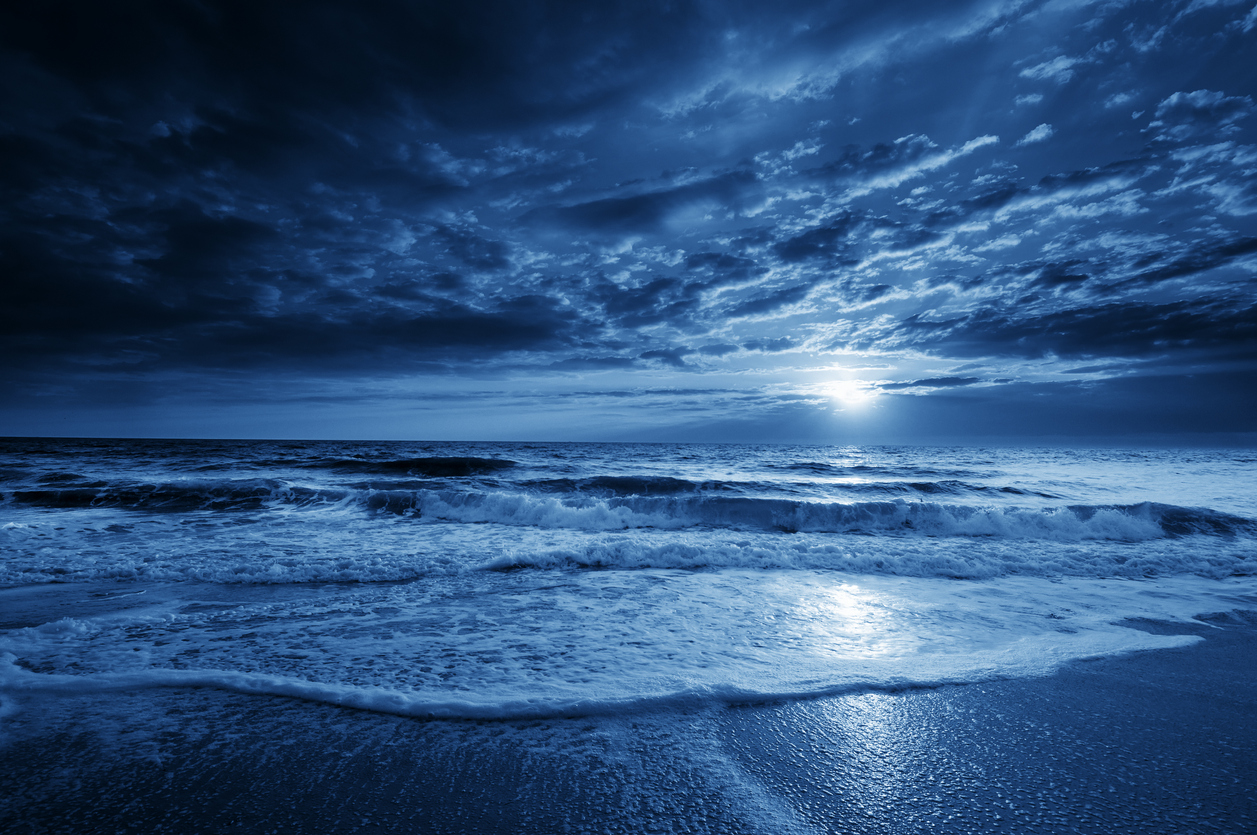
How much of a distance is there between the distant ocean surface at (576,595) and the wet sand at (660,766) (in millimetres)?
283

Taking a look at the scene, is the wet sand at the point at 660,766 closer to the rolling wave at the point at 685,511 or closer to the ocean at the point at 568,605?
the ocean at the point at 568,605

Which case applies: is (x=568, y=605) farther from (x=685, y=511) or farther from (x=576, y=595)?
(x=685, y=511)

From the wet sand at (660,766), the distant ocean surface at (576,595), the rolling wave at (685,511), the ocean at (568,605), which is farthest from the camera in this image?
the rolling wave at (685,511)

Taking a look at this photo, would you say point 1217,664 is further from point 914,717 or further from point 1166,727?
point 914,717

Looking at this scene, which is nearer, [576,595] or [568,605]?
[568,605]

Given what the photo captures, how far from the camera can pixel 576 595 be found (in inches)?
246

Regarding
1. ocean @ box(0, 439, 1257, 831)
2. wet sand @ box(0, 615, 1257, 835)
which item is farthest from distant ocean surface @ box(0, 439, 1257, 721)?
wet sand @ box(0, 615, 1257, 835)

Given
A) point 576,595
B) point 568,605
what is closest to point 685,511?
point 576,595

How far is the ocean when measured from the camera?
11.5 feet

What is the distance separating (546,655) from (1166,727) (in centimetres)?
406

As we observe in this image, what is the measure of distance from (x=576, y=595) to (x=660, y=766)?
3.66 metres

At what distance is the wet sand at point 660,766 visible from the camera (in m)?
2.26

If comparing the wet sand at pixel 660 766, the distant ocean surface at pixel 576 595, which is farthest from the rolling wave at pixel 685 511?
the wet sand at pixel 660 766

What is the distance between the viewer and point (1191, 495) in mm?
16656
